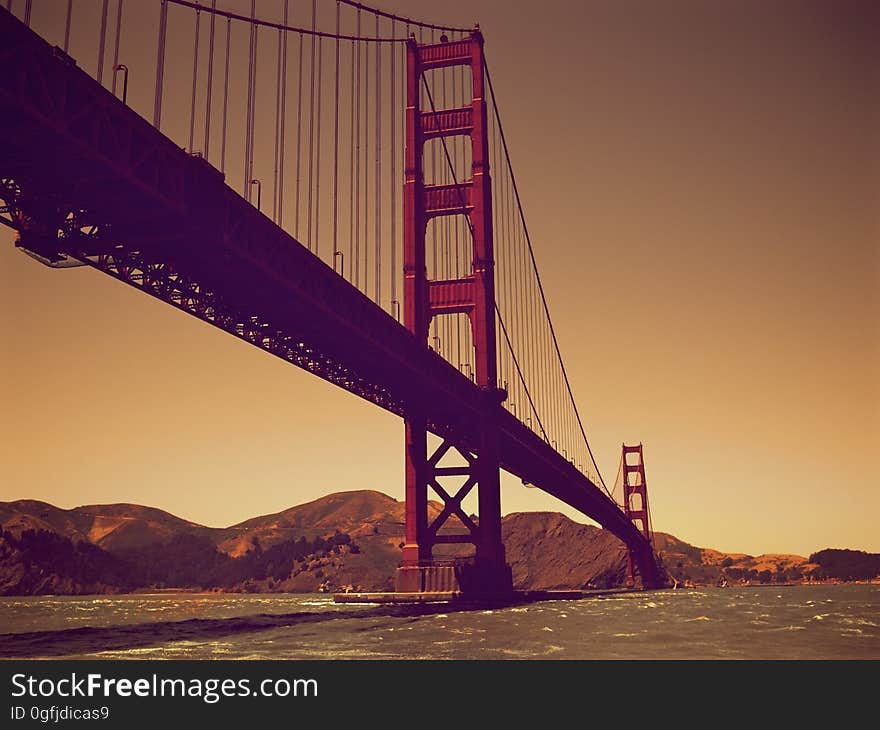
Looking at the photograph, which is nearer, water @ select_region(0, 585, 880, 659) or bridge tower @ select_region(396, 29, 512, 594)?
water @ select_region(0, 585, 880, 659)

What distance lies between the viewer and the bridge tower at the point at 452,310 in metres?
49.1

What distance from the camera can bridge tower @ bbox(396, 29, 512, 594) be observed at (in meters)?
49.1

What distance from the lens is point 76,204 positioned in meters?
22.7

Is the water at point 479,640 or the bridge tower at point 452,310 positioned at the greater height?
the bridge tower at point 452,310

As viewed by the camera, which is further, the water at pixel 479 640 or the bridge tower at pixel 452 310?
the bridge tower at pixel 452 310

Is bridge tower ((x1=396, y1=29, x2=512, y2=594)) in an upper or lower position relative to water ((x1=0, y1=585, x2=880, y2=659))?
upper

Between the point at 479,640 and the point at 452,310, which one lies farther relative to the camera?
the point at 452,310

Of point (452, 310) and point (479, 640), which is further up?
point (452, 310)

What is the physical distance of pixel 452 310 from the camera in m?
53.4

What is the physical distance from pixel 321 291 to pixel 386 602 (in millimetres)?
21444
